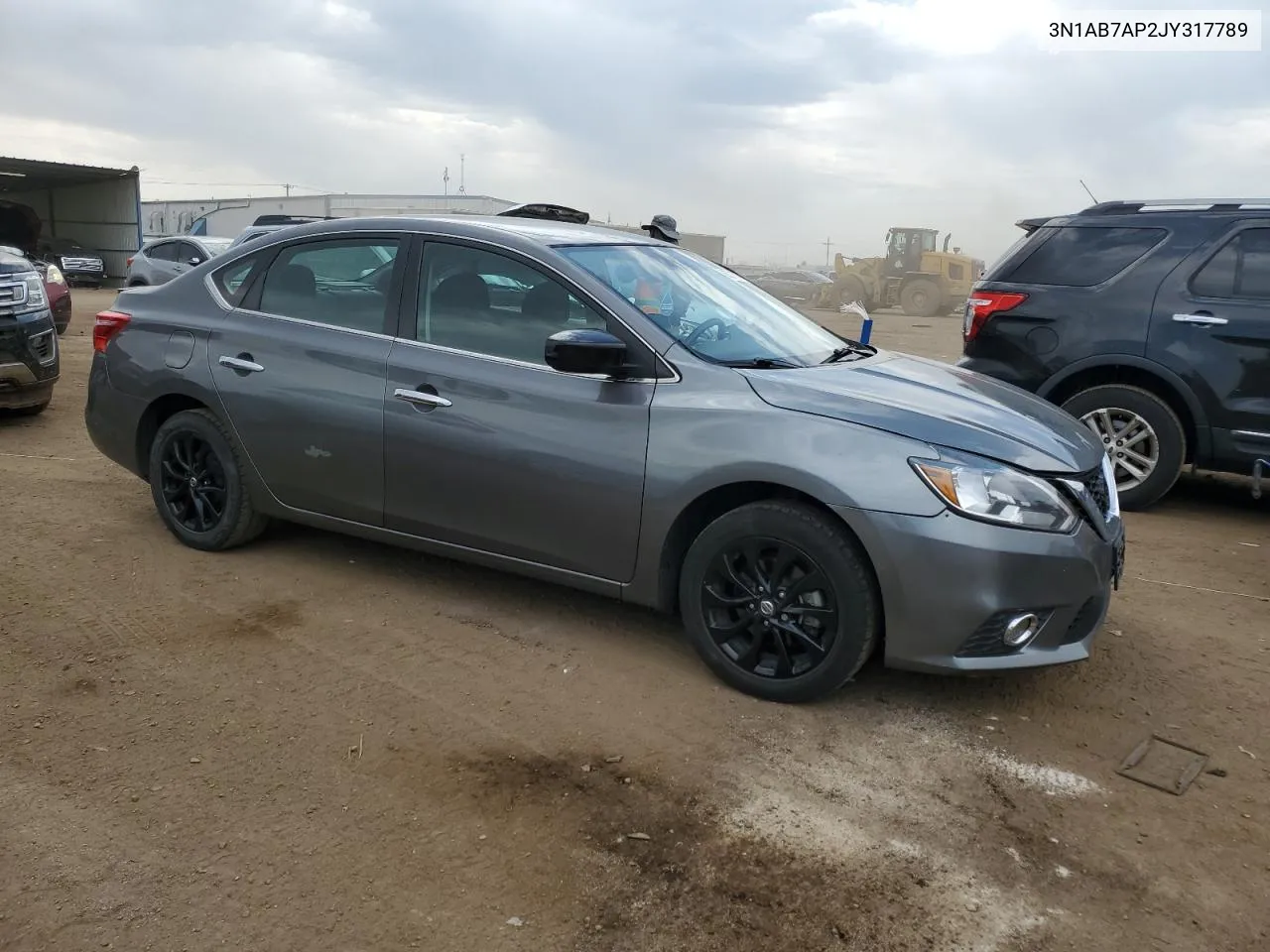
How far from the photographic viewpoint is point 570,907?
2566mm

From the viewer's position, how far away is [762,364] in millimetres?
3961

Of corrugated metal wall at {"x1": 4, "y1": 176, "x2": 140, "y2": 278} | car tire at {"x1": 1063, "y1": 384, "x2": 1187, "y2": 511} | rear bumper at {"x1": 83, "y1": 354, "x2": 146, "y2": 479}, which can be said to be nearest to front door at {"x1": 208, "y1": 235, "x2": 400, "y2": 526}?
rear bumper at {"x1": 83, "y1": 354, "x2": 146, "y2": 479}

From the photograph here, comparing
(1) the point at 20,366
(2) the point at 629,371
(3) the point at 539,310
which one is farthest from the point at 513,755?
(1) the point at 20,366

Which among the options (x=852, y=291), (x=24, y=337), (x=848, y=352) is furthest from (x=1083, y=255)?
(x=852, y=291)

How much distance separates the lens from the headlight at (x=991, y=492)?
3328 mm

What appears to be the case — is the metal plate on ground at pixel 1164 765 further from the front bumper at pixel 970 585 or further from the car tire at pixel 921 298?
the car tire at pixel 921 298

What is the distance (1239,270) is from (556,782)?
5306 millimetres

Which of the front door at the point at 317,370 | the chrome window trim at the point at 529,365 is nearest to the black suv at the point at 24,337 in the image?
the front door at the point at 317,370

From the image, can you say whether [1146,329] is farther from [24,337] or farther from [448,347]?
[24,337]

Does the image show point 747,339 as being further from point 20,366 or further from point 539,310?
point 20,366

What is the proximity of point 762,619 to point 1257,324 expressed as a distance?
13.7 feet

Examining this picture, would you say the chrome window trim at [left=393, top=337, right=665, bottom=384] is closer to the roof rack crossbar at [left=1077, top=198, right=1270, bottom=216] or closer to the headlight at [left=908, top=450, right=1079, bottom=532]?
the headlight at [left=908, top=450, right=1079, bottom=532]

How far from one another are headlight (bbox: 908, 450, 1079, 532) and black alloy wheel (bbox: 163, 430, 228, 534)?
326 cm

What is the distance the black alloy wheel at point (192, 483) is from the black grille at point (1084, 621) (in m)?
3.67
